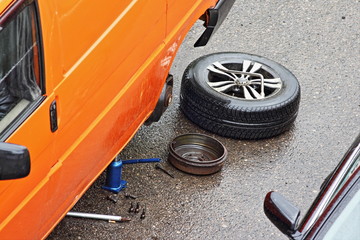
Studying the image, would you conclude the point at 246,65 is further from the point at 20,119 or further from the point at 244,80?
the point at 20,119

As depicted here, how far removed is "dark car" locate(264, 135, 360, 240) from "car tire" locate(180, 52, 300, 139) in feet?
7.03

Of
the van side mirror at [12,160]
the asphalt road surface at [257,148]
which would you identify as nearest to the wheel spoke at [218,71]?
the asphalt road surface at [257,148]

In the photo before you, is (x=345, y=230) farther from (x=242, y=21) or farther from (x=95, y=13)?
(x=242, y=21)

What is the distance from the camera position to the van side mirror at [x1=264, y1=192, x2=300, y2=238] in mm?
3504

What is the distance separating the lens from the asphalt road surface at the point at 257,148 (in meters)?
5.23

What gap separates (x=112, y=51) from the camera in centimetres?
444

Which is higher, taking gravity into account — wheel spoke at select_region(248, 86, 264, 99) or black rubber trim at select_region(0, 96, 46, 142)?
black rubber trim at select_region(0, 96, 46, 142)

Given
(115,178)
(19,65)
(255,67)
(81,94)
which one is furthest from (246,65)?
(19,65)

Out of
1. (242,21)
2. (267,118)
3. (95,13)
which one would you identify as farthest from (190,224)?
(242,21)

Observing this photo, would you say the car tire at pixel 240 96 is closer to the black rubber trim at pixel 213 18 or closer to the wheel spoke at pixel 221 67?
the wheel spoke at pixel 221 67

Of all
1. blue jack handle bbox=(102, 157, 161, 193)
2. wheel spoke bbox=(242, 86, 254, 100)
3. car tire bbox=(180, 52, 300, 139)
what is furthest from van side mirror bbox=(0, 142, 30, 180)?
wheel spoke bbox=(242, 86, 254, 100)

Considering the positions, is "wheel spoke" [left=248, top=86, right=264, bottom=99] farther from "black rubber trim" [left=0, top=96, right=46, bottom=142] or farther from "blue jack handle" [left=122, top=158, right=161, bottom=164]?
"black rubber trim" [left=0, top=96, right=46, bottom=142]

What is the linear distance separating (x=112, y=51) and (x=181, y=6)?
96cm

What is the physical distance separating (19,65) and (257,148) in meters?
2.62
